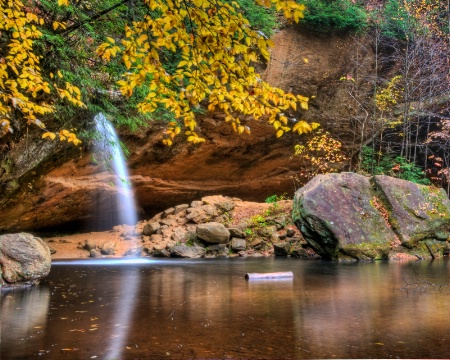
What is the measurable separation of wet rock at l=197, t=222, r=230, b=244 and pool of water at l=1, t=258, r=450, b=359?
20.6 feet

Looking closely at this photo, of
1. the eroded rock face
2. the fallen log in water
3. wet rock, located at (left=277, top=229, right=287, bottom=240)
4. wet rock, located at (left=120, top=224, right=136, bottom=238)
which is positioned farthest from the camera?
wet rock, located at (left=120, top=224, right=136, bottom=238)

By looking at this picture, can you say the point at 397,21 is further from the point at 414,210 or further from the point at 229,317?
the point at 229,317

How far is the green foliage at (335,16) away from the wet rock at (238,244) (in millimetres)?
10772

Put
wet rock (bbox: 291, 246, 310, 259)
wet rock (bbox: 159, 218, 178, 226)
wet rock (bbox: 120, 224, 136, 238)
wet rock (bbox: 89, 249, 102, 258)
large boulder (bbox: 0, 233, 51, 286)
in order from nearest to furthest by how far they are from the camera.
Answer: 1. large boulder (bbox: 0, 233, 51, 286)
2. wet rock (bbox: 291, 246, 310, 259)
3. wet rock (bbox: 89, 249, 102, 258)
4. wet rock (bbox: 159, 218, 178, 226)
5. wet rock (bbox: 120, 224, 136, 238)

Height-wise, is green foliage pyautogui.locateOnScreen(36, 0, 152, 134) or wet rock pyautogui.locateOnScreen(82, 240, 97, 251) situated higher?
green foliage pyautogui.locateOnScreen(36, 0, 152, 134)

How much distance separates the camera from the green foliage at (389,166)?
21.2 m

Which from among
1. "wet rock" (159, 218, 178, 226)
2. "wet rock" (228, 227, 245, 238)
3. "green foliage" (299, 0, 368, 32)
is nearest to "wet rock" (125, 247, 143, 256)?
"wet rock" (159, 218, 178, 226)

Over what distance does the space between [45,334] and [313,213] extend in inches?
422

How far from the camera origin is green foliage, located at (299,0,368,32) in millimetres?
21141

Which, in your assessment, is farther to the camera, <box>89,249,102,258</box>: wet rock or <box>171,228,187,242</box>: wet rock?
<box>171,228,187,242</box>: wet rock

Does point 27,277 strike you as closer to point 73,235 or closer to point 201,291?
point 201,291

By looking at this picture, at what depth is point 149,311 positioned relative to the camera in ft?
20.7

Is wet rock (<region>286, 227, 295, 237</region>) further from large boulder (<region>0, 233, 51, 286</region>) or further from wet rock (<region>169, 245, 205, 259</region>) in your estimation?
large boulder (<region>0, 233, 51, 286</region>)

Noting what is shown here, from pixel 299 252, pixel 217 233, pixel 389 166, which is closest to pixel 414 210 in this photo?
pixel 299 252
